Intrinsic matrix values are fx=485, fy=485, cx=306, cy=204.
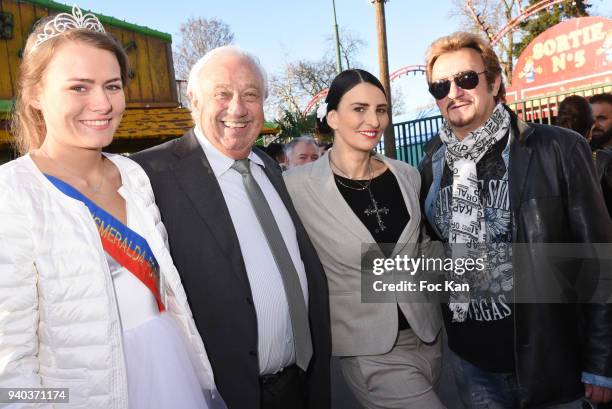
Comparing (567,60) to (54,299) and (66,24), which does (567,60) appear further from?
(54,299)

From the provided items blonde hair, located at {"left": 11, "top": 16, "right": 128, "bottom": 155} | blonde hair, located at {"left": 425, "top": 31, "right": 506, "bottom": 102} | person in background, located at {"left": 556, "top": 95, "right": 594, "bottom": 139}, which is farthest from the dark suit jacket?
person in background, located at {"left": 556, "top": 95, "right": 594, "bottom": 139}

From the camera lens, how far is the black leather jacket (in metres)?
2.26

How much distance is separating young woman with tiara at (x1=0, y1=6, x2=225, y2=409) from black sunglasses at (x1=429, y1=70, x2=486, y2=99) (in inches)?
62.6

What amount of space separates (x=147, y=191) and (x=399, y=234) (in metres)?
1.40

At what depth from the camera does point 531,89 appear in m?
14.2

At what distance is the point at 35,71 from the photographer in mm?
1739

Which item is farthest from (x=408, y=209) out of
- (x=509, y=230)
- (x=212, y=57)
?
(x=212, y=57)

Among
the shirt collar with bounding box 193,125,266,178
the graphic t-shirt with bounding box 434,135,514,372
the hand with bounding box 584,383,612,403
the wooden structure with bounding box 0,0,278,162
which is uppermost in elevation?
the wooden structure with bounding box 0,0,278,162

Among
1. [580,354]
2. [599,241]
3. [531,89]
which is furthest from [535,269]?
[531,89]

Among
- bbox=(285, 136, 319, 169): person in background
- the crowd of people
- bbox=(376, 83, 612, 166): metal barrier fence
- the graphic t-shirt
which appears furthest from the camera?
bbox=(376, 83, 612, 166): metal barrier fence

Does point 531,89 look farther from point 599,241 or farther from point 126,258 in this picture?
point 126,258

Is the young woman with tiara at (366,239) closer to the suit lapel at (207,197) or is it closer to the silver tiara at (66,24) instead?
the suit lapel at (207,197)

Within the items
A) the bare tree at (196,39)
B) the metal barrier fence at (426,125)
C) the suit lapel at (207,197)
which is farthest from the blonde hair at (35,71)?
the bare tree at (196,39)

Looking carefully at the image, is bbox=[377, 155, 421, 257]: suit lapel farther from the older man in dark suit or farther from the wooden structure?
the wooden structure
